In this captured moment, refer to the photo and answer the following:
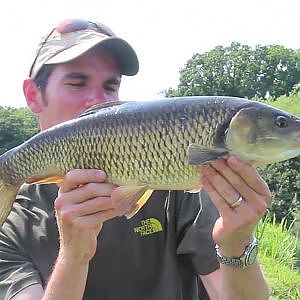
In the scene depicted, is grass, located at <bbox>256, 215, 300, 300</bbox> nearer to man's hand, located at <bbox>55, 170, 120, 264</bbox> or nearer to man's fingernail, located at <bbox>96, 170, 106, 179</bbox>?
man's hand, located at <bbox>55, 170, 120, 264</bbox>

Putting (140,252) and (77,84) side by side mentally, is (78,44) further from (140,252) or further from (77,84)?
(140,252)

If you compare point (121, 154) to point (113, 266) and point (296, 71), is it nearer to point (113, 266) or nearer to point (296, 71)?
point (113, 266)

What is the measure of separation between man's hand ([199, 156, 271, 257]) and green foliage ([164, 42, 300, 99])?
41.8m

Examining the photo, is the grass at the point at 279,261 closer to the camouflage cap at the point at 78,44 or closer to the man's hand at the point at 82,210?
the camouflage cap at the point at 78,44

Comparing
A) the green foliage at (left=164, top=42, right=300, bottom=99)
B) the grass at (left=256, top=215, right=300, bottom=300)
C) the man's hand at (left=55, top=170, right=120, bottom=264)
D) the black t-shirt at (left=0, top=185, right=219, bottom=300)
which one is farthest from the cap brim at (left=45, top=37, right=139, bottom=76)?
the green foliage at (left=164, top=42, right=300, bottom=99)

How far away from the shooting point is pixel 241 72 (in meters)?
45.0

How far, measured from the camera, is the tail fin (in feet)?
7.07

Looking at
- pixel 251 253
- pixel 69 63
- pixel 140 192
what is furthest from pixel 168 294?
pixel 69 63

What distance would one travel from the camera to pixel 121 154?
6.10ft

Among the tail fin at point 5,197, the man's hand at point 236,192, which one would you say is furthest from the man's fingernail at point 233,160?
the tail fin at point 5,197

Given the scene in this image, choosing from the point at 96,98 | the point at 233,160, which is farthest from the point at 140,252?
the point at 233,160

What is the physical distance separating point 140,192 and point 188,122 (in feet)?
0.82

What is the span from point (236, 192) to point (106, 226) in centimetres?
72

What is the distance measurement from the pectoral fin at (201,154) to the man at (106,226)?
0.11 feet
